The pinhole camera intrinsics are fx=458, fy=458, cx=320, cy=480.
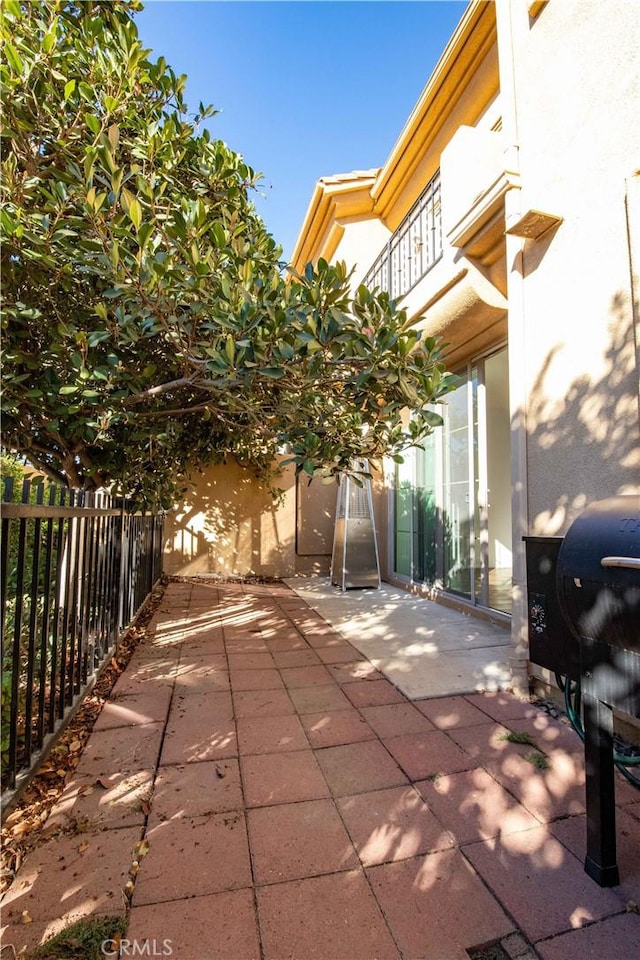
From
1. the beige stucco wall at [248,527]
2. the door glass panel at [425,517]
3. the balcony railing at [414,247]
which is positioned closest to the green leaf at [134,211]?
the balcony railing at [414,247]

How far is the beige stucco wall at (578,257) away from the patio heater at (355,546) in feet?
14.9

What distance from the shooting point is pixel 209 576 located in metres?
9.30

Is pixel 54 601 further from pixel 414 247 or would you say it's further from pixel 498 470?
pixel 498 470

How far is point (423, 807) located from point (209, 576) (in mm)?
7675

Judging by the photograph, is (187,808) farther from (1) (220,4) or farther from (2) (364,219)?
(2) (364,219)

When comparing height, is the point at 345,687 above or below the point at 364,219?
below

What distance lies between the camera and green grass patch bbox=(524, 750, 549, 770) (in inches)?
96.0

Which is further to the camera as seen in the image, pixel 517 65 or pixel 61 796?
pixel 517 65

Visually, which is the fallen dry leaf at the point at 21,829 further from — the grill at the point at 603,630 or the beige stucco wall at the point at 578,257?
the beige stucco wall at the point at 578,257

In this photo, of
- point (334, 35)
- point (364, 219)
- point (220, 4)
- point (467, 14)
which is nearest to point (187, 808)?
point (220, 4)

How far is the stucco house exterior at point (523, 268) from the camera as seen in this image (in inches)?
112

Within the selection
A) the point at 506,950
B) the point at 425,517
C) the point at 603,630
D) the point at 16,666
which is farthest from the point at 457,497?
the point at 16,666

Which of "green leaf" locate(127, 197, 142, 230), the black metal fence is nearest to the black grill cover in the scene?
the black metal fence

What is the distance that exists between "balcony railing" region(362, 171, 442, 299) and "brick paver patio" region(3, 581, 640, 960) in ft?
14.7
